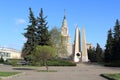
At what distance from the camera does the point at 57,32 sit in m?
94.1

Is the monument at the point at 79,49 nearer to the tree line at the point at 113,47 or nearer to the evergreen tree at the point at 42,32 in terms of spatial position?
the tree line at the point at 113,47

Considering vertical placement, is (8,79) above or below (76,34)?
below

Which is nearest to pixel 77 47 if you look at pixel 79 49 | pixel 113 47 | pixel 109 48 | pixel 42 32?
pixel 79 49

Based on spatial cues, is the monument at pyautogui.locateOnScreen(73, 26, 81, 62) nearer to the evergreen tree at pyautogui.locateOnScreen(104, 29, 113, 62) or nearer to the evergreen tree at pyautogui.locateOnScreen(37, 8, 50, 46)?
the evergreen tree at pyautogui.locateOnScreen(104, 29, 113, 62)

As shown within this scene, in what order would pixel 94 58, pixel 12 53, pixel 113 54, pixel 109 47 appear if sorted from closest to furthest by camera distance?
pixel 113 54
pixel 109 47
pixel 94 58
pixel 12 53

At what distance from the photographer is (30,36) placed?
72.2 m

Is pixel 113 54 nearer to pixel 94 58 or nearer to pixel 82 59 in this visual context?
pixel 82 59

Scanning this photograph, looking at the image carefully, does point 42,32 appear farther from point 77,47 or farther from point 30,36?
point 77,47

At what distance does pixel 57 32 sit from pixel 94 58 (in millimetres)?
28405

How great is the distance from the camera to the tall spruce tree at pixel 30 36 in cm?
7125

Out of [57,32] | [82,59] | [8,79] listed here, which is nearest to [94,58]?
[82,59]

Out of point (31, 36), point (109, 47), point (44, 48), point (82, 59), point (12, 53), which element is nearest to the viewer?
point (44, 48)

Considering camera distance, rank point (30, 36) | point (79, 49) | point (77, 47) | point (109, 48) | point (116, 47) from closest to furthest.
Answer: point (30, 36) → point (116, 47) → point (109, 48) → point (77, 47) → point (79, 49)

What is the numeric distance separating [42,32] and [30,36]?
2694 millimetres
